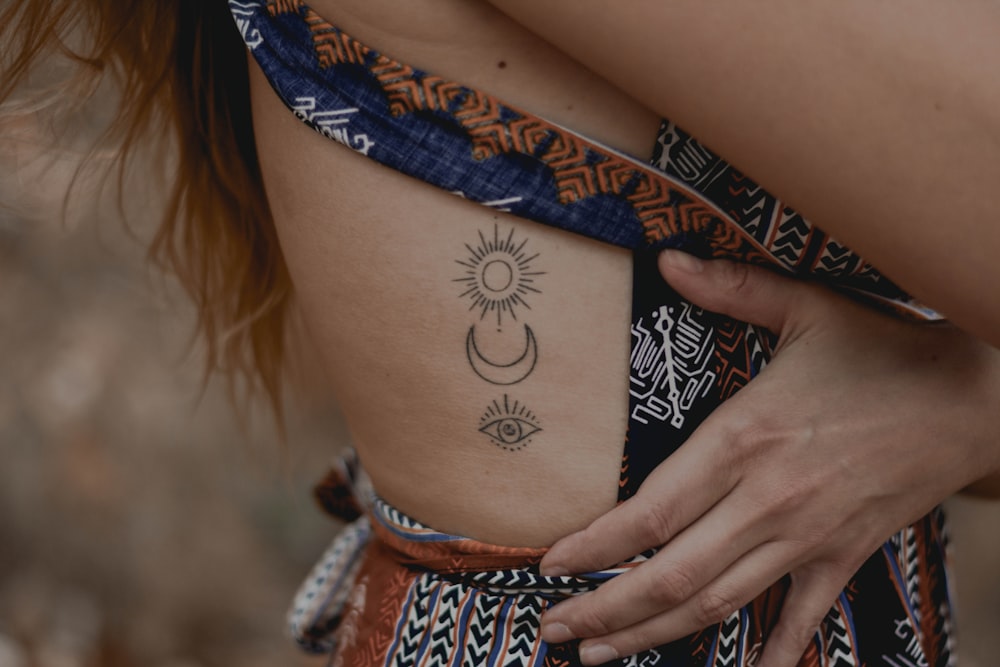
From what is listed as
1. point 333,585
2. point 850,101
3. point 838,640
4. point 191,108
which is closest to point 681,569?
point 838,640

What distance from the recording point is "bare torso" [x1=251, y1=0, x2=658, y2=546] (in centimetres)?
79

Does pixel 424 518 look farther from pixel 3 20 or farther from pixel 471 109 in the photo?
pixel 3 20

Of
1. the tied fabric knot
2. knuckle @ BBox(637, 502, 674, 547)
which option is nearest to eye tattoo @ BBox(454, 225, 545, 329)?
knuckle @ BBox(637, 502, 674, 547)

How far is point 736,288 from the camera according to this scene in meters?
0.84

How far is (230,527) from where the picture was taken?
9.42ft

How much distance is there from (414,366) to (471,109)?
0.26 metres

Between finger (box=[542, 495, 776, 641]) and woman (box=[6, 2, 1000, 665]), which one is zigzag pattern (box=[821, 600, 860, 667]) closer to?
woman (box=[6, 2, 1000, 665])

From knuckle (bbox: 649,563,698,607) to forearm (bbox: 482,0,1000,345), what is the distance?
32 cm

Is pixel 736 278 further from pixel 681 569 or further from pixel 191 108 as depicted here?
pixel 191 108

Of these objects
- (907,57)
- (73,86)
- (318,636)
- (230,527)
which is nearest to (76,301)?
(230,527)

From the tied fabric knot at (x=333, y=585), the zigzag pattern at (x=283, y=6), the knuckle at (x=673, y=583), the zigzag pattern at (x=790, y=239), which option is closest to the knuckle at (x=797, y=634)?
the knuckle at (x=673, y=583)

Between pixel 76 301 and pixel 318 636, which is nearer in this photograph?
pixel 318 636

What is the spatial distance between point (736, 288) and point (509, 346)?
221mm

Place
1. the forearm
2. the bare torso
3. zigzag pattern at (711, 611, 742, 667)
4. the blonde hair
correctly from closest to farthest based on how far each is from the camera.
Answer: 1. the forearm
2. the bare torso
3. zigzag pattern at (711, 611, 742, 667)
4. the blonde hair
